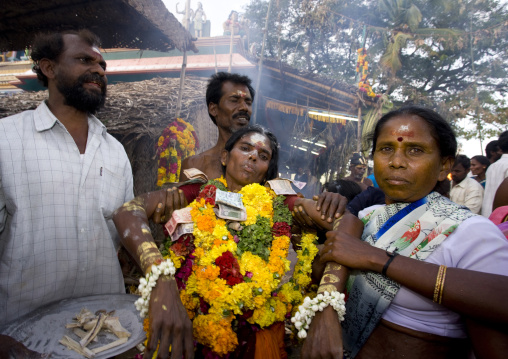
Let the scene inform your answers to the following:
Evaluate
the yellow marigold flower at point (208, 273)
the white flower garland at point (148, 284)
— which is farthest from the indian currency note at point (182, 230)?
the white flower garland at point (148, 284)

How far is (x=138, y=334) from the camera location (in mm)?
1901

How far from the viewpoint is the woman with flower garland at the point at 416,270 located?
55.2 inches

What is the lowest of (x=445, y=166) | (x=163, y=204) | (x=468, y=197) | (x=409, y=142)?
(x=468, y=197)

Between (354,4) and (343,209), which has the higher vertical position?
(354,4)

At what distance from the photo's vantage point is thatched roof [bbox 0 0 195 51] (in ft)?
13.9

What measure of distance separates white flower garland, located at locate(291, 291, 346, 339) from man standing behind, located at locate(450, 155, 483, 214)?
5821 millimetres

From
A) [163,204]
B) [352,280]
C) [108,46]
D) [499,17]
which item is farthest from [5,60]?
[499,17]

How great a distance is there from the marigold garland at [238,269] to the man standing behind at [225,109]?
1223mm

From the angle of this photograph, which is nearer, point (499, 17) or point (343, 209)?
point (343, 209)

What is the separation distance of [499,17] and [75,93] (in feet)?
88.7

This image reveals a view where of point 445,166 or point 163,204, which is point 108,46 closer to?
point 163,204

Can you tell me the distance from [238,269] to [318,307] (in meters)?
0.66

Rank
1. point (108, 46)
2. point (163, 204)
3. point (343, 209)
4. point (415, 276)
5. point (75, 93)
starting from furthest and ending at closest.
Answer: point (108, 46) < point (75, 93) < point (163, 204) < point (343, 209) < point (415, 276)

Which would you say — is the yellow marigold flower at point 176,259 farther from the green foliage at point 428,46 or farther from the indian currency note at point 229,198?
the green foliage at point 428,46
